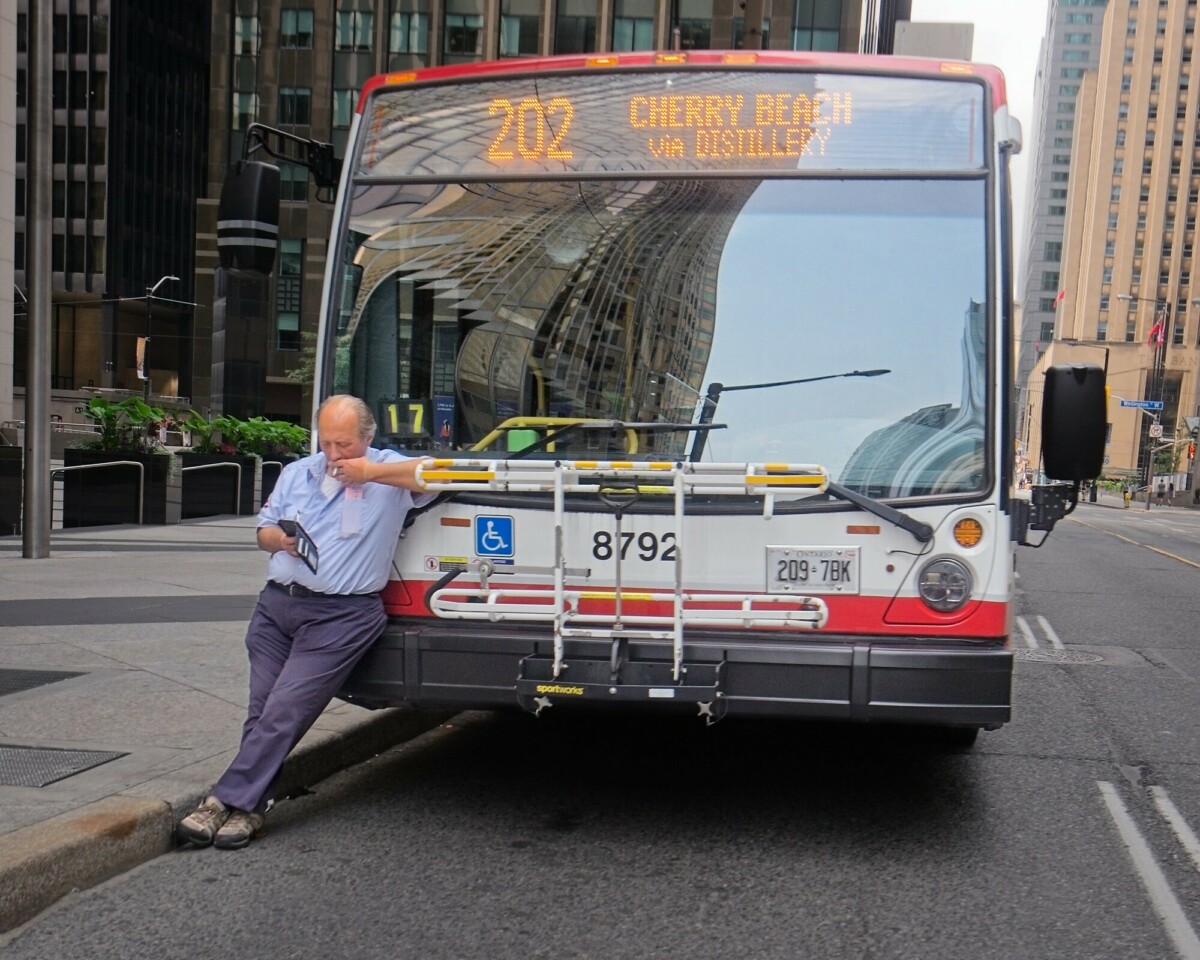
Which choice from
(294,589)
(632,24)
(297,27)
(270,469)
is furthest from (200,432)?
(297,27)

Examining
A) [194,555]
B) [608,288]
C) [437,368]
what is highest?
[608,288]

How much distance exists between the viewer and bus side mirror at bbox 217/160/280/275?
17.6 feet

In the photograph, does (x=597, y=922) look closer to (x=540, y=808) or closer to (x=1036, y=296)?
(x=540, y=808)

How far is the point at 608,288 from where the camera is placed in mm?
5070

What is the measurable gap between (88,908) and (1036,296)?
190488 millimetres

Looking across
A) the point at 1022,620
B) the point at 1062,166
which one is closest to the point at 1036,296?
the point at 1062,166

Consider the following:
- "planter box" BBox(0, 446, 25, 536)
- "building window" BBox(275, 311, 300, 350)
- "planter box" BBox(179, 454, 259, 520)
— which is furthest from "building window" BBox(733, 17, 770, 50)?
"planter box" BBox(0, 446, 25, 536)

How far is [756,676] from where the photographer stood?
15.1 ft

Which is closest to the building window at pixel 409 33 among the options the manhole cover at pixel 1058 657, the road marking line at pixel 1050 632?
the road marking line at pixel 1050 632

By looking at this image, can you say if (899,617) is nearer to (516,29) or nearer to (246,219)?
(246,219)

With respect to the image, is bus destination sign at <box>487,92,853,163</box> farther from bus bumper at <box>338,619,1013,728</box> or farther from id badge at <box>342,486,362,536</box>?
bus bumper at <box>338,619,1013,728</box>

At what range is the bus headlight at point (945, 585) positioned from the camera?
4.63 metres

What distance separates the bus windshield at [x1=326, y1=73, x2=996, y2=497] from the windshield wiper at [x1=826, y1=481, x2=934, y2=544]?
3.0 inches

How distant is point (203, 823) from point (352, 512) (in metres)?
1.25
